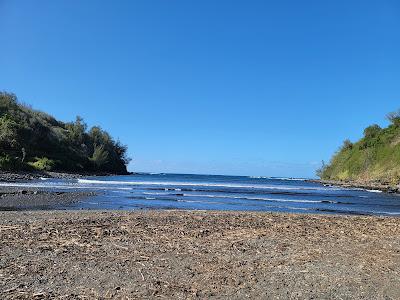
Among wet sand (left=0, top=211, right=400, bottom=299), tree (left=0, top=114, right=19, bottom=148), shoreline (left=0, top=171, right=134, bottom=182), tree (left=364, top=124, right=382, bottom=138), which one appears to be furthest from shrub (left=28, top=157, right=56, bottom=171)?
tree (left=364, top=124, right=382, bottom=138)

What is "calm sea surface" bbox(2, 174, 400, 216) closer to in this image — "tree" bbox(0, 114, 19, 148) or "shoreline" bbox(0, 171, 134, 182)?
"shoreline" bbox(0, 171, 134, 182)

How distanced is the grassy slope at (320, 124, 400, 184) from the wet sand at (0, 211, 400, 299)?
62309 mm

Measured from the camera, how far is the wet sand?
6504 millimetres

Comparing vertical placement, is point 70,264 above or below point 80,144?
below

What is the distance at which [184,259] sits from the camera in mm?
8336

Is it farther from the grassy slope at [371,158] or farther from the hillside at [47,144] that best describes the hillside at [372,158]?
the hillside at [47,144]

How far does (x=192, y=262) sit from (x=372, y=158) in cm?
9006

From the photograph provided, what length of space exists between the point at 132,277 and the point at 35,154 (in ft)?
266

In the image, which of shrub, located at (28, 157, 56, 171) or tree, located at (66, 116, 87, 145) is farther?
tree, located at (66, 116, 87, 145)

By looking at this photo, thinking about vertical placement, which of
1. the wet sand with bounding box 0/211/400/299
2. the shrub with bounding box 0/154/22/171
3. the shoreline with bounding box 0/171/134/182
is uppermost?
the shrub with bounding box 0/154/22/171

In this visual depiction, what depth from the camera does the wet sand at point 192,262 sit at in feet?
21.3

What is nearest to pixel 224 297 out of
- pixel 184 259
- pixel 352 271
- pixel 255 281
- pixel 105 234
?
pixel 255 281

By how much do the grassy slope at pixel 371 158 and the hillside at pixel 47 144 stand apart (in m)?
58.3

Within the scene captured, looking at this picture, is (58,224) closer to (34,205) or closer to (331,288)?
(331,288)
